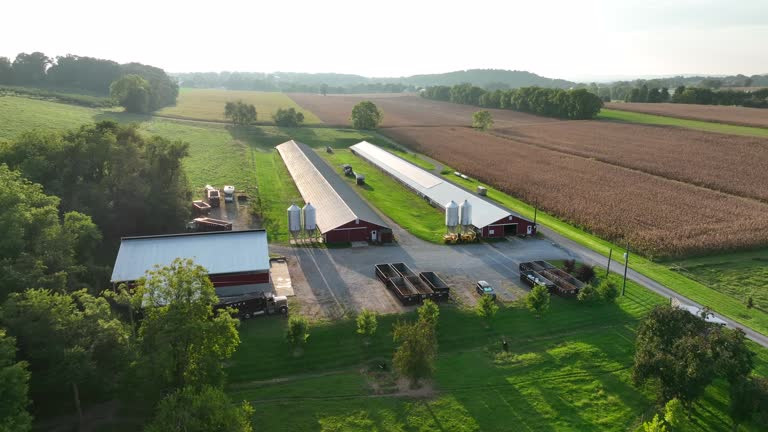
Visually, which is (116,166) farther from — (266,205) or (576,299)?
(576,299)

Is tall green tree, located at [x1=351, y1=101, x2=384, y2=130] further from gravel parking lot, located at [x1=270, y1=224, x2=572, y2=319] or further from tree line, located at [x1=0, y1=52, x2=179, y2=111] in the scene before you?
gravel parking lot, located at [x1=270, y1=224, x2=572, y2=319]

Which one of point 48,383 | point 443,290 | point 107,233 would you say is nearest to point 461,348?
point 443,290

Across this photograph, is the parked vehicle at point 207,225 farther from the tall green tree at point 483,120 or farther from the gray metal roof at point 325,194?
the tall green tree at point 483,120

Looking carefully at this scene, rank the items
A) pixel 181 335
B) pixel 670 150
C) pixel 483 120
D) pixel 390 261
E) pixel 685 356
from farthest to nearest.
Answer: pixel 483 120, pixel 670 150, pixel 390 261, pixel 685 356, pixel 181 335

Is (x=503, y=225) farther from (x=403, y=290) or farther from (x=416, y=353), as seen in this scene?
(x=416, y=353)

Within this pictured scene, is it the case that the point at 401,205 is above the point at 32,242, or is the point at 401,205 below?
below

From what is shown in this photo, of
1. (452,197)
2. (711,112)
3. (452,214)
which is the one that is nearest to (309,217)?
(452,214)

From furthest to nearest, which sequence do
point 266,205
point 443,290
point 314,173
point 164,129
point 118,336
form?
point 164,129
point 314,173
point 266,205
point 443,290
point 118,336
